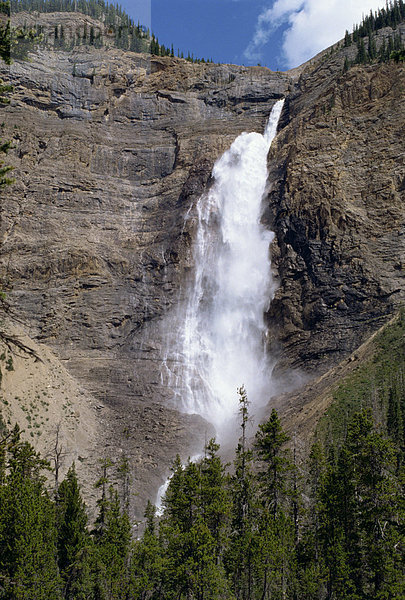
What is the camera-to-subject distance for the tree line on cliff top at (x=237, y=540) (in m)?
22.2

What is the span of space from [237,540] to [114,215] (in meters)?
67.2

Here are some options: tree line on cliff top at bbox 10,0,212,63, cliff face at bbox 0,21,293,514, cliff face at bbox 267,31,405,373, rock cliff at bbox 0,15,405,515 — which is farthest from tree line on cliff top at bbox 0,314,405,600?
tree line on cliff top at bbox 10,0,212,63

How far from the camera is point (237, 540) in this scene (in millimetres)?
25766

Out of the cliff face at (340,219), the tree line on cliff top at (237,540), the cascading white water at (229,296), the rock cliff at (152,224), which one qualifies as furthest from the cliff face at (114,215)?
the tree line on cliff top at (237,540)

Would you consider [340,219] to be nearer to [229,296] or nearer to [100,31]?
[229,296]

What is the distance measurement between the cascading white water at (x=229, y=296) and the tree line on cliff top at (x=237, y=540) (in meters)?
31.1

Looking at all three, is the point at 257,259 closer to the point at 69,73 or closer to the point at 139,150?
the point at 139,150

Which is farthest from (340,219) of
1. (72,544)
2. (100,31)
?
(100,31)

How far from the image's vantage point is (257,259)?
76.0 meters

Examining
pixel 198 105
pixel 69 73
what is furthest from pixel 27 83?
pixel 198 105

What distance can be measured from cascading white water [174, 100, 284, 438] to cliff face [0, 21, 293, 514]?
2957 millimetres

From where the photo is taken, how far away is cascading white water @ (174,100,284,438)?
219 feet

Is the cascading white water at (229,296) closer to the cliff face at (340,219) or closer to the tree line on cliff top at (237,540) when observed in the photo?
the cliff face at (340,219)

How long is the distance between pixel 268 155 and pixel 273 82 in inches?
950
